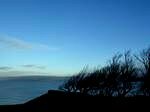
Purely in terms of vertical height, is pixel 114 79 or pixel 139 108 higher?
pixel 114 79

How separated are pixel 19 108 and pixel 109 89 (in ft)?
78.5

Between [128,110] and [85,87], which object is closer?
[128,110]

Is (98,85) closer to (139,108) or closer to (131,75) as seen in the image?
(131,75)

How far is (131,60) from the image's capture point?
49.2 m

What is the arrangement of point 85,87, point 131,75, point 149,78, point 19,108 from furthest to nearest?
point 85,87 → point 131,75 → point 149,78 → point 19,108

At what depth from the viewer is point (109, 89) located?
158 ft

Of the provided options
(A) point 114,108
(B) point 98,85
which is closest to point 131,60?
(B) point 98,85

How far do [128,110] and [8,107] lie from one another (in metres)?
11.4

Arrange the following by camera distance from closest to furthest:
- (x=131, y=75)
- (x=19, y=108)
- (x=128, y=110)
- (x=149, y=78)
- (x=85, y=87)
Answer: (x=128, y=110)
(x=19, y=108)
(x=149, y=78)
(x=131, y=75)
(x=85, y=87)

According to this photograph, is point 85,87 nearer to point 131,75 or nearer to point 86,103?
point 131,75

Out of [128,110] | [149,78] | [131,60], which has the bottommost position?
Result: [128,110]

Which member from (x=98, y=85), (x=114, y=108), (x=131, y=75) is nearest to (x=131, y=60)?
(x=131, y=75)

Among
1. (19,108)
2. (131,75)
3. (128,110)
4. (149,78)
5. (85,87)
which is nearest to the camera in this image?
(128,110)

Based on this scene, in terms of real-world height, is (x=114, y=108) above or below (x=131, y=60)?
below
